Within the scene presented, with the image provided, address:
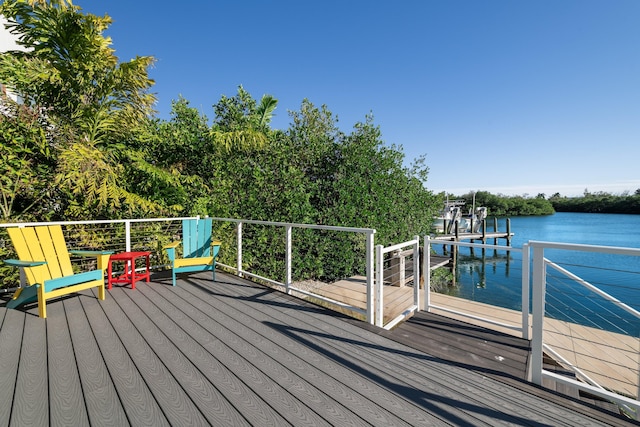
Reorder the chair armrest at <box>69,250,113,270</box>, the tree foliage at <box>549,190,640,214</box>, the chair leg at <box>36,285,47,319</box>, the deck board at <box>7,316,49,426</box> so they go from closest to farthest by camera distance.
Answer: the deck board at <box>7,316,49,426</box> → the chair leg at <box>36,285,47,319</box> → the chair armrest at <box>69,250,113,270</box> → the tree foliage at <box>549,190,640,214</box>

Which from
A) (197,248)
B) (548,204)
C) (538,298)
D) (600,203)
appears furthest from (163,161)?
(548,204)

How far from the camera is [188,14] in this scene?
7582 mm

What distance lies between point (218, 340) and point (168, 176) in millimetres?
3820

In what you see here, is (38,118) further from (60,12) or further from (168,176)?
(168,176)

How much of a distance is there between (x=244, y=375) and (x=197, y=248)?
3024mm

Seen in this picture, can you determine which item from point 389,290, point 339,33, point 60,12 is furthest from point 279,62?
point 389,290

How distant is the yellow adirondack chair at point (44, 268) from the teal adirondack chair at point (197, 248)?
1.01 m

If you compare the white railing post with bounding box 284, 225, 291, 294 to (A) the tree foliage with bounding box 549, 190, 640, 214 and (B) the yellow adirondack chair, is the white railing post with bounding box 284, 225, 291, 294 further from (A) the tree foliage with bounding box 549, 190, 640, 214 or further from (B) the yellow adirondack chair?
(A) the tree foliage with bounding box 549, 190, 640, 214

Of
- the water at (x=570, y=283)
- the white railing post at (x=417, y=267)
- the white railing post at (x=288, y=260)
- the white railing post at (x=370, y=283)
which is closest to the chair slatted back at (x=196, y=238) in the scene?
the white railing post at (x=288, y=260)

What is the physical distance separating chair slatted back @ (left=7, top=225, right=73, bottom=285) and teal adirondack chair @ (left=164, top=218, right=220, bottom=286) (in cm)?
117

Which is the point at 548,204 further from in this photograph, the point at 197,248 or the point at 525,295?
the point at 197,248

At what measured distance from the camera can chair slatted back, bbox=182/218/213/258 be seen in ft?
14.3

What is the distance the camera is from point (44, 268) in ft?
9.64

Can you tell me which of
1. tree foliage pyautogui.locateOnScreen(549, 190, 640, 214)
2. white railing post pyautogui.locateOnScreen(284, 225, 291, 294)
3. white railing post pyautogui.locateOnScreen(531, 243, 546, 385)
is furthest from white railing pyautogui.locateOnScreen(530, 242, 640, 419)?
tree foliage pyautogui.locateOnScreen(549, 190, 640, 214)
